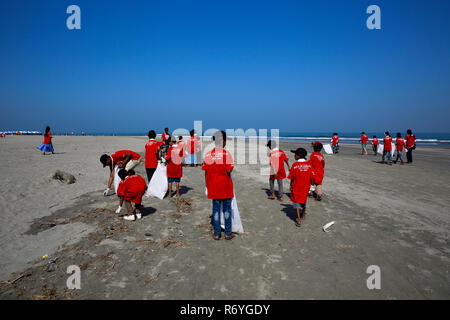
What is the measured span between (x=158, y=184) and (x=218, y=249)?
3744 mm

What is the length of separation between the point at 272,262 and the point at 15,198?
7.84 metres

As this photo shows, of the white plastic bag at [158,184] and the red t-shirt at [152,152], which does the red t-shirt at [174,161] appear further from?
the red t-shirt at [152,152]

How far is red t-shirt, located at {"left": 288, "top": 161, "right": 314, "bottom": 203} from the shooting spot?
5184 mm

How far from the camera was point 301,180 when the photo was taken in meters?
5.20

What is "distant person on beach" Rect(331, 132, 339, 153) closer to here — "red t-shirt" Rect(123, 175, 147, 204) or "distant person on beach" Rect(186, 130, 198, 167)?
"distant person on beach" Rect(186, 130, 198, 167)

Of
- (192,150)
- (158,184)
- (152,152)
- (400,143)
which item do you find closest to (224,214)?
(158,184)

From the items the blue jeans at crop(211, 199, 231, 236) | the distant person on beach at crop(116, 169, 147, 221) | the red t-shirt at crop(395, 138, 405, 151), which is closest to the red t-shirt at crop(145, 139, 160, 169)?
the distant person on beach at crop(116, 169, 147, 221)

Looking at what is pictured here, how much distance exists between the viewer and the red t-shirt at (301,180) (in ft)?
17.0

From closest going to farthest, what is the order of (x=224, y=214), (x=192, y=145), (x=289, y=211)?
(x=224, y=214) < (x=289, y=211) < (x=192, y=145)

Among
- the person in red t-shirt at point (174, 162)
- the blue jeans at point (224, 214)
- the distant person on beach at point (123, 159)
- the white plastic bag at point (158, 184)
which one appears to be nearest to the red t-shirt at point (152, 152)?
the white plastic bag at point (158, 184)

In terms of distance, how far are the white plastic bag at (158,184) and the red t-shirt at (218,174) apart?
3272 millimetres

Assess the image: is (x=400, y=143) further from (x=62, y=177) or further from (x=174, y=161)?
(x=62, y=177)

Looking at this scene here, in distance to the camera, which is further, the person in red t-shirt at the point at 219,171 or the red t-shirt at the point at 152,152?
the red t-shirt at the point at 152,152
